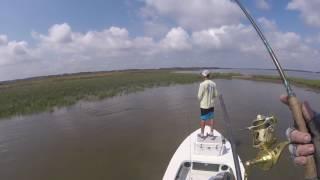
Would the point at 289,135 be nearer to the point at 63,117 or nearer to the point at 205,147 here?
the point at 205,147

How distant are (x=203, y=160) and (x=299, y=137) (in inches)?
256

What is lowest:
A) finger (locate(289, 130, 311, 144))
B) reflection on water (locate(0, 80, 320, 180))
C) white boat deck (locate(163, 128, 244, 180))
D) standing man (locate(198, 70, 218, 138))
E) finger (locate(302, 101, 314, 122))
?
reflection on water (locate(0, 80, 320, 180))

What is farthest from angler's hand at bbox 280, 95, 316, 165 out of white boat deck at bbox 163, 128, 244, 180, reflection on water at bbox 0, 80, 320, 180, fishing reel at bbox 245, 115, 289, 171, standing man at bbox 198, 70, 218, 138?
reflection on water at bbox 0, 80, 320, 180

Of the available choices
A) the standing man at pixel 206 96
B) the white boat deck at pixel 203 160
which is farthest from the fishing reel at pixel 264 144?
the standing man at pixel 206 96

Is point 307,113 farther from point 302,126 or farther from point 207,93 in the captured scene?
point 207,93

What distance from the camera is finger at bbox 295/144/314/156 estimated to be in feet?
5.55

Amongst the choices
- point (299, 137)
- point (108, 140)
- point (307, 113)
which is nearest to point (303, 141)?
point (299, 137)

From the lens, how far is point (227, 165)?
7.80 metres

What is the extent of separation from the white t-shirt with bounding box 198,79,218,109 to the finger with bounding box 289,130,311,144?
7760mm

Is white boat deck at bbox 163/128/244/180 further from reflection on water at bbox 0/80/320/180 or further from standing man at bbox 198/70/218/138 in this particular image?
reflection on water at bbox 0/80/320/180

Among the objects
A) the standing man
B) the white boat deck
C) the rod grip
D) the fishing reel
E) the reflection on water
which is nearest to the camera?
the rod grip

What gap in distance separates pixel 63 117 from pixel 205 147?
1594 centimetres

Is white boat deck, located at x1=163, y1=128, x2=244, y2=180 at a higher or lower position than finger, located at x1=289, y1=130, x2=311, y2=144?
lower

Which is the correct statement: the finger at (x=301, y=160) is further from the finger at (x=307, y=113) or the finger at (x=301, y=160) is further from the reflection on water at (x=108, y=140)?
the reflection on water at (x=108, y=140)
